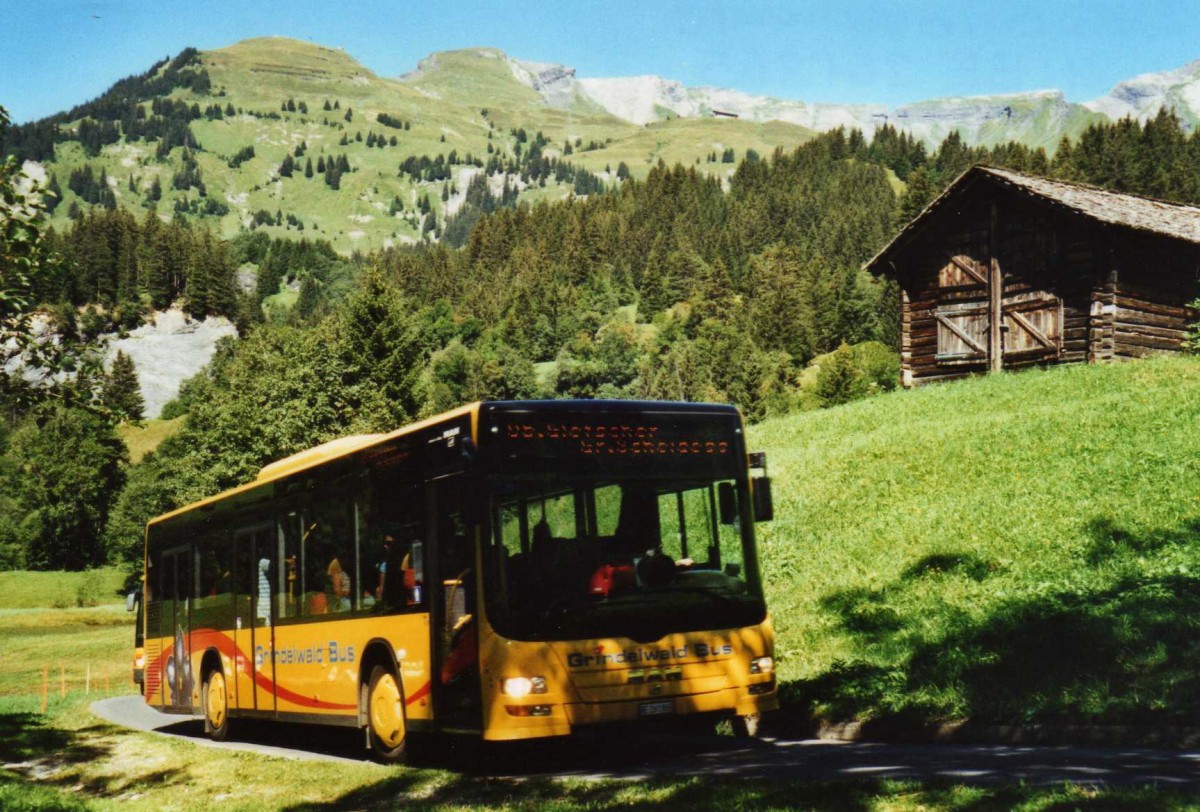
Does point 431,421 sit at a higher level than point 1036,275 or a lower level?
lower

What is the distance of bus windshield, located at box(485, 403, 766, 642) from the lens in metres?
10.2

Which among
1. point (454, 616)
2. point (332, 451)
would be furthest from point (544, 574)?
point (332, 451)

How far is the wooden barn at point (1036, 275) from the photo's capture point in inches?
1367

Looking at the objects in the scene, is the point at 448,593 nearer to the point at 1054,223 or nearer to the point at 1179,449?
the point at 1179,449

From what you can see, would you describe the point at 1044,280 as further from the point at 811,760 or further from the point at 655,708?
the point at 655,708

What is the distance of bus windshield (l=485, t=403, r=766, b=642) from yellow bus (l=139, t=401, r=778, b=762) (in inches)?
0.5

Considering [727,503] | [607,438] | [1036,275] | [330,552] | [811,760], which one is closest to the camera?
[811,760]

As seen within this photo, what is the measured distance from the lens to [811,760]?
9961 millimetres

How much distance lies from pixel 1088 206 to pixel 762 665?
28.6 metres

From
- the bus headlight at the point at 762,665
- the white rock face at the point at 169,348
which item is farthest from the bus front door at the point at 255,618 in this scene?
the white rock face at the point at 169,348

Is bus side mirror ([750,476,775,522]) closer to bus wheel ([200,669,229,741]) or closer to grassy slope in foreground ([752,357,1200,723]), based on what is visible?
grassy slope in foreground ([752,357,1200,723])

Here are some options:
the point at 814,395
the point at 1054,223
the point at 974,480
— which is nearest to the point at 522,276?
the point at 814,395

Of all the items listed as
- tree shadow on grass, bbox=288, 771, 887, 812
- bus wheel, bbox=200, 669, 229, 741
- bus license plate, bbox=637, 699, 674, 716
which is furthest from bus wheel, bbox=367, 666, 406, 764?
bus wheel, bbox=200, 669, 229, 741

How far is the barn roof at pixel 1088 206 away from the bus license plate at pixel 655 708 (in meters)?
27.6
